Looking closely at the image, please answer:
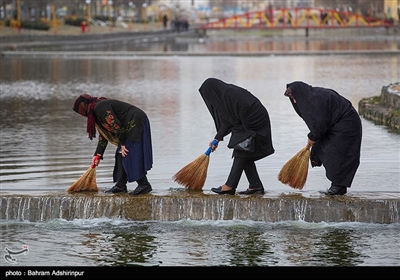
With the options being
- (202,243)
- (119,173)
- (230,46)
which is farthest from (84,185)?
(230,46)

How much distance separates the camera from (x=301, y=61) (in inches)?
1714

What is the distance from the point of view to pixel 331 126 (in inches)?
440

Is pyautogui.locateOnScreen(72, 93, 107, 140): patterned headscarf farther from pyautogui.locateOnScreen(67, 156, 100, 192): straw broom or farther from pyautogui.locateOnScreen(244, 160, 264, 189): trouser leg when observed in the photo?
pyautogui.locateOnScreen(244, 160, 264, 189): trouser leg

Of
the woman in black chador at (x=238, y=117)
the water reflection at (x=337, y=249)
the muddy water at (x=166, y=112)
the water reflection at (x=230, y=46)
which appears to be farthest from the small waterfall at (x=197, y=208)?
the water reflection at (x=230, y=46)

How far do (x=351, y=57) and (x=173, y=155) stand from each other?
105 feet

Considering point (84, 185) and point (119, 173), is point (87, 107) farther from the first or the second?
point (84, 185)

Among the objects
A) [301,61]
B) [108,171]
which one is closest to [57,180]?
[108,171]

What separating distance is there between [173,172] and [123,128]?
10.9ft

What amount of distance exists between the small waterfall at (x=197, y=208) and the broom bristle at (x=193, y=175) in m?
0.28

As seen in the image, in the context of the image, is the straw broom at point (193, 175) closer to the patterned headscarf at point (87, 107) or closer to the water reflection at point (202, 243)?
the water reflection at point (202, 243)

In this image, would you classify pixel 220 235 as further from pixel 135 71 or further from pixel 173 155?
pixel 135 71

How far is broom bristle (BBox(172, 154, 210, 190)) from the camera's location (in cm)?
1165

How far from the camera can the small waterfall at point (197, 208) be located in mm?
11172

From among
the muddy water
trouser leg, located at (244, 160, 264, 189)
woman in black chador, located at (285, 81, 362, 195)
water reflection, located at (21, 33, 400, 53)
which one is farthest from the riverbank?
water reflection, located at (21, 33, 400, 53)
